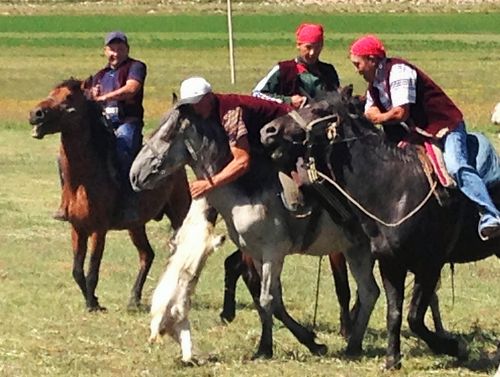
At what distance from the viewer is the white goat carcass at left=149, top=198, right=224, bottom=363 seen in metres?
10.1

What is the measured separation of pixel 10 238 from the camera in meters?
17.3

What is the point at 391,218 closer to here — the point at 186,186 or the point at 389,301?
the point at 389,301

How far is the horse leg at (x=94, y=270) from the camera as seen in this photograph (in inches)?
503

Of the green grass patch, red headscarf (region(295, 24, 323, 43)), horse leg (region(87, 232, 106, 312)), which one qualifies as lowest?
the green grass patch

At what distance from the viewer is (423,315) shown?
33.2 feet

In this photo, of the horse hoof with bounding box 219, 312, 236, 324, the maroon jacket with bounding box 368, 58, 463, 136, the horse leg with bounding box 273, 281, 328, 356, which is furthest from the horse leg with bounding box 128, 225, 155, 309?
the maroon jacket with bounding box 368, 58, 463, 136

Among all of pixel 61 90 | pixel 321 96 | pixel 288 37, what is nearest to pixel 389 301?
pixel 321 96

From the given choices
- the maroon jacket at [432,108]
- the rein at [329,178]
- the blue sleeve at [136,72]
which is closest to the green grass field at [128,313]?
the rein at [329,178]

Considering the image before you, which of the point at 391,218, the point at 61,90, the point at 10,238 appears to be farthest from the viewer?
the point at 10,238

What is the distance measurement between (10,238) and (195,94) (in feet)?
25.5

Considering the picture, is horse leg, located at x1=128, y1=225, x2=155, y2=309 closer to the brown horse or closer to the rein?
the brown horse

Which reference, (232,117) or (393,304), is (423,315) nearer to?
(393,304)

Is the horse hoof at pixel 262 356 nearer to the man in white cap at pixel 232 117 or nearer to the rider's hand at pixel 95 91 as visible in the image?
the man in white cap at pixel 232 117

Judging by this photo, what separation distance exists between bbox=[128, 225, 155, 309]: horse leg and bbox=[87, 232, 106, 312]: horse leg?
14.2 inches
